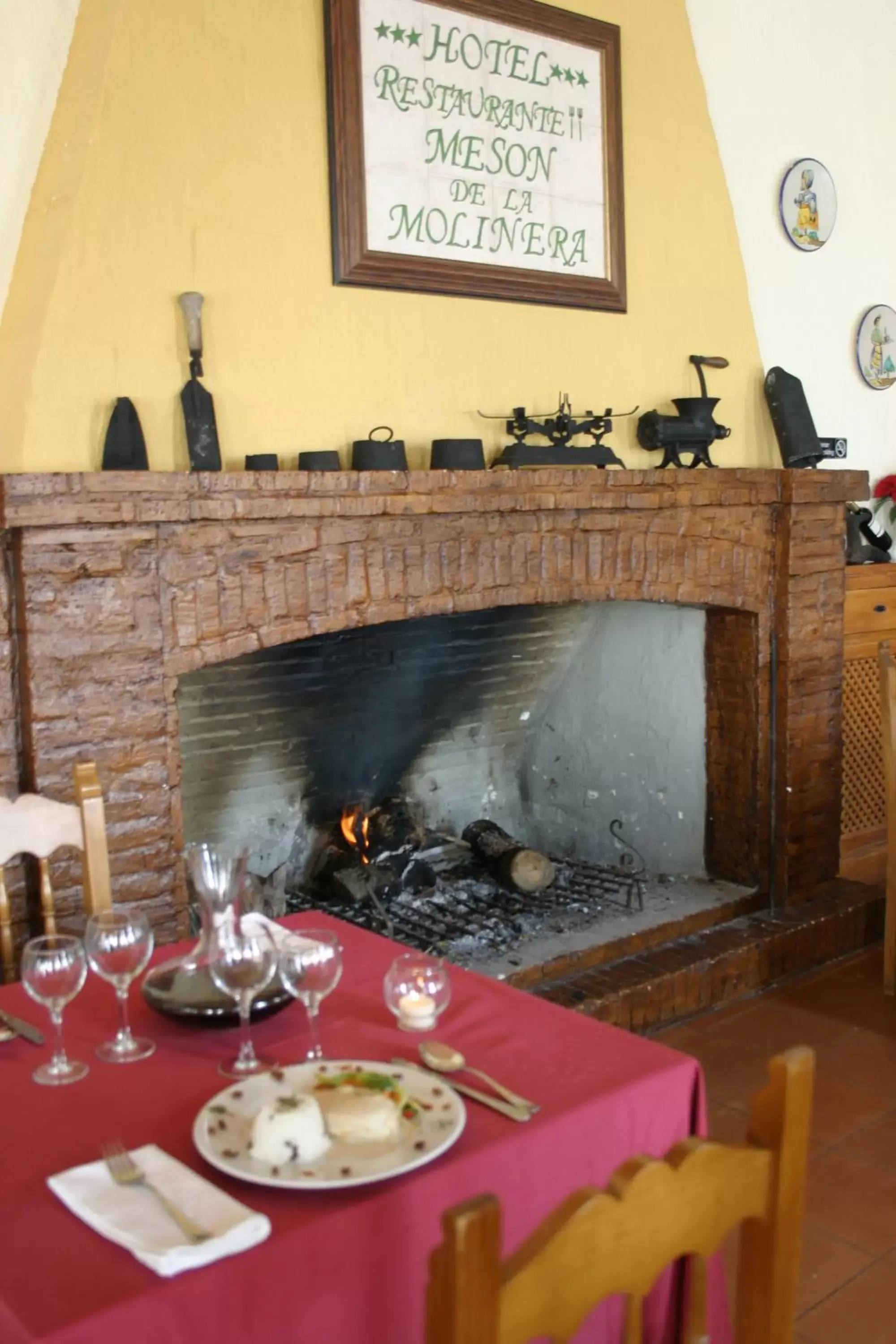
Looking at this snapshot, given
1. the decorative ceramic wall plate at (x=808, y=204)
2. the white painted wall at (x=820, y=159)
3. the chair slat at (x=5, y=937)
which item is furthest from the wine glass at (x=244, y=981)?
the decorative ceramic wall plate at (x=808, y=204)

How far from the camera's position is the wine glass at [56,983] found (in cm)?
140

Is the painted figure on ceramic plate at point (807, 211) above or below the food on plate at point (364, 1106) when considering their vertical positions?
above

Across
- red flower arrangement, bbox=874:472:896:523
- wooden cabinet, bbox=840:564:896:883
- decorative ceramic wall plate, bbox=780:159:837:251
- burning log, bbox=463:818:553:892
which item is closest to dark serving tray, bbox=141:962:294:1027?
burning log, bbox=463:818:553:892

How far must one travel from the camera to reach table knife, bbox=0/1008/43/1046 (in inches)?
58.1

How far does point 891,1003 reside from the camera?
10.6ft

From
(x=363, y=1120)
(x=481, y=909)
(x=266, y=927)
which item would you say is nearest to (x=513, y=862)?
(x=481, y=909)

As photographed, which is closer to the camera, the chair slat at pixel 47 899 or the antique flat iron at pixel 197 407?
the chair slat at pixel 47 899

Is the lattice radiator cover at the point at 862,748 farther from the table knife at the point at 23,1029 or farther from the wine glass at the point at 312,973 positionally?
the table knife at the point at 23,1029

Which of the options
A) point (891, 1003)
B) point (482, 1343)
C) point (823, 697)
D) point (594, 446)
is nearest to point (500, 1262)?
point (482, 1343)

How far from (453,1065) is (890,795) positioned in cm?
212

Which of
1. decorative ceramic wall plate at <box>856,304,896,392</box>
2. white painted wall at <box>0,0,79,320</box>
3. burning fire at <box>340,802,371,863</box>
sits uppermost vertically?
white painted wall at <box>0,0,79,320</box>

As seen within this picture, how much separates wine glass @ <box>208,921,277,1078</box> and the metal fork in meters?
0.19

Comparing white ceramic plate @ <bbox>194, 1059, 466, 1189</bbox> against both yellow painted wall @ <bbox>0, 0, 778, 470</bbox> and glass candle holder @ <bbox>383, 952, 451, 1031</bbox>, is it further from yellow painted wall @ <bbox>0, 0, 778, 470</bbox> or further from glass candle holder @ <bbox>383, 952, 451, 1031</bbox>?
yellow painted wall @ <bbox>0, 0, 778, 470</bbox>

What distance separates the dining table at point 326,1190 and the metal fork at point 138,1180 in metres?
0.03
